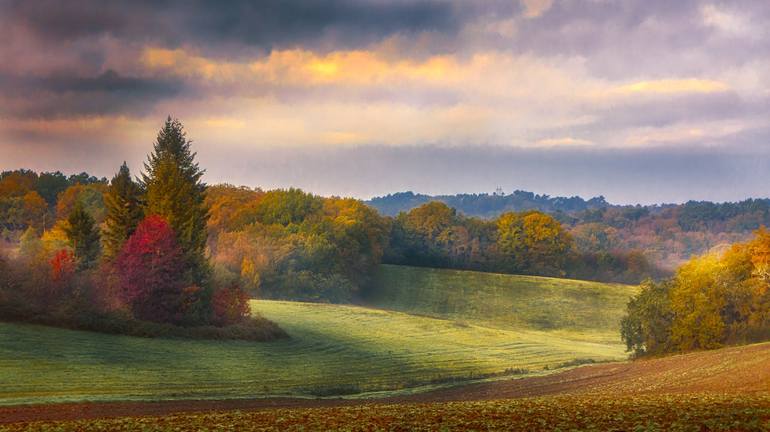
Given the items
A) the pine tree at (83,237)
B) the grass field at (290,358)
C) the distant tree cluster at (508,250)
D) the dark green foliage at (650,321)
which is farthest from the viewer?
the distant tree cluster at (508,250)

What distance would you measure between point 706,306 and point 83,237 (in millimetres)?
51882

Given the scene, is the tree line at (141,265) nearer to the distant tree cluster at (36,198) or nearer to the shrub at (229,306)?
the shrub at (229,306)

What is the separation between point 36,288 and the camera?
185 ft

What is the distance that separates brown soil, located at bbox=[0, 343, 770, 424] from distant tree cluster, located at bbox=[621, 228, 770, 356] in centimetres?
1251

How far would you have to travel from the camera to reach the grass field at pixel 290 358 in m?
39.9

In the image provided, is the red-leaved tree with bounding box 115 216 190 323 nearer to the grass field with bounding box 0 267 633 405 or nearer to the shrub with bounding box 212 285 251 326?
the shrub with bounding box 212 285 251 326

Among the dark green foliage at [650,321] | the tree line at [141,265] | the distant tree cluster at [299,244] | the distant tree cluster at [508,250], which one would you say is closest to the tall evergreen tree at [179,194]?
the tree line at [141,265]

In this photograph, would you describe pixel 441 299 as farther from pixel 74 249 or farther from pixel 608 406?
pixel 608 406

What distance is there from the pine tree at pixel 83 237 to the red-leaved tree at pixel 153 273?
617 cm

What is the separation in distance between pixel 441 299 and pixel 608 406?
88300 millimetres

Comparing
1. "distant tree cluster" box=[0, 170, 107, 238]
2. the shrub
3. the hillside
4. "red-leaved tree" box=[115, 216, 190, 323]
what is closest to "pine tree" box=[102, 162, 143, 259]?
"red-leaved tree" box=[115, 216, 190, 323]

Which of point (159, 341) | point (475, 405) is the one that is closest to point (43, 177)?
point (159, 341)

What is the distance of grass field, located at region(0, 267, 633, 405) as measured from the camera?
39875mm

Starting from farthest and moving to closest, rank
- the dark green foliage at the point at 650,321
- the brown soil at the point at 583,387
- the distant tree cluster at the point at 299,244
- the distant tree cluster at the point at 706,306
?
the distant tree cluster at the point at 299,244 → the dark green foliage at the point at 650,321 → the distant tree cluster at the point at 706,306 → the brown soil at the point at 583,387
